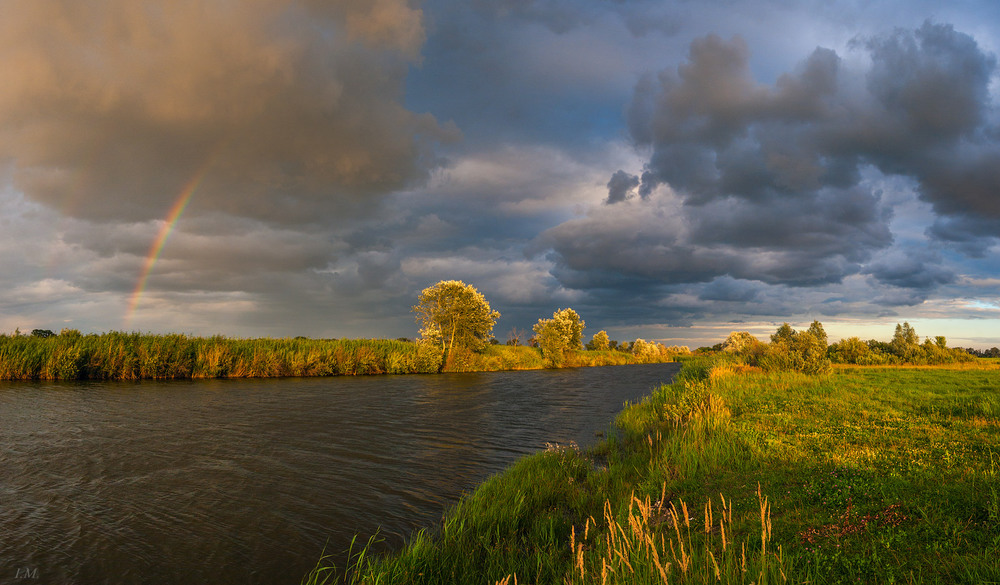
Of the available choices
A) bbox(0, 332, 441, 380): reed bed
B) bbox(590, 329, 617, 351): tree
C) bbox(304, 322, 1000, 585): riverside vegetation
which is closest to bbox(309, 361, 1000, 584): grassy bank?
bbox(304, 322, 1000, 585): riverside vegetation

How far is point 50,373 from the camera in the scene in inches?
1093

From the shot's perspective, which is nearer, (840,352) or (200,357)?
(200,357)

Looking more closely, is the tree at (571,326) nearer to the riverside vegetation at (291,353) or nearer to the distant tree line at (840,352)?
A: the riverside vegetation at (291,353)

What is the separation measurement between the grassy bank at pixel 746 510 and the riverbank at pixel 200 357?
104 feet

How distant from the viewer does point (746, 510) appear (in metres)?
7.53

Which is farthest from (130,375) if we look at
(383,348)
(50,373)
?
(383,348)

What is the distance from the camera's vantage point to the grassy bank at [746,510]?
5223 mm

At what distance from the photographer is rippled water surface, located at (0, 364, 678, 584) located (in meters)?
7.45

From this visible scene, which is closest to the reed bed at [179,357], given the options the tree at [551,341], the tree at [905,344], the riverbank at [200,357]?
the riverbank at [200,357]

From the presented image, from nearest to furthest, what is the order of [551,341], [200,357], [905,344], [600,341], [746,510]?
[746,510] < [200,357] < [905,344] < [551,341] < [600,341]

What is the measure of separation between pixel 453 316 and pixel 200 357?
25.9 metres

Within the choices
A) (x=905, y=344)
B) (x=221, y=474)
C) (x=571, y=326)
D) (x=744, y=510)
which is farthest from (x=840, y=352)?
(x=221, y=474)

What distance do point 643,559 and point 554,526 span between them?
8.52 ft

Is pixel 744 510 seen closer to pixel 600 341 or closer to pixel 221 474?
pixel 221 474
